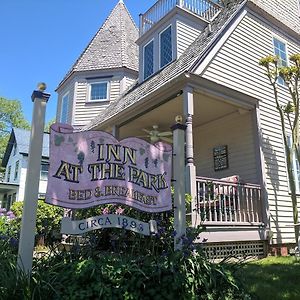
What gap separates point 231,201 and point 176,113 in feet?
11.2

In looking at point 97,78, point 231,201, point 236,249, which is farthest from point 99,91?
point 236,249

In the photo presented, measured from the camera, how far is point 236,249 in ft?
24.3

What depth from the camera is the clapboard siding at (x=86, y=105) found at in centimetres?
1638

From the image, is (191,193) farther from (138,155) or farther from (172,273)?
(172,273)

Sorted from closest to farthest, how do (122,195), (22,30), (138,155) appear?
(122,195), (138,155), (22,30)

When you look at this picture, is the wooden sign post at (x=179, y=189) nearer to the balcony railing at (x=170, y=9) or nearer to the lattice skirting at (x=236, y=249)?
the lattice skirting at (x=236, y=249)

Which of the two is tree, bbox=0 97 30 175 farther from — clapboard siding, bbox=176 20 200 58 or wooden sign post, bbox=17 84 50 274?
wooden sign post, bbox=17 84 50 274

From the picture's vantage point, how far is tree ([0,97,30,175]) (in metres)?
37.2

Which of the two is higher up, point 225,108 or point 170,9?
point 170,9

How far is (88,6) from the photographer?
1311cm

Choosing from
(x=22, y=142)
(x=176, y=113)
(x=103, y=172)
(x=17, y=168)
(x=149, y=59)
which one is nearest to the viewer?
(x=103, y=172)

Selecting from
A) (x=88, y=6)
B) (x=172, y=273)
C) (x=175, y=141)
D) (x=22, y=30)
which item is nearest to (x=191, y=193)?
(x=175, y=141)

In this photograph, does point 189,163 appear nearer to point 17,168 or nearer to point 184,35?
point 184,35

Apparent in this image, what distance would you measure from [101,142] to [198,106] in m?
5.98
